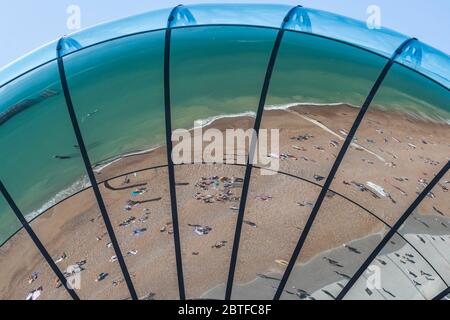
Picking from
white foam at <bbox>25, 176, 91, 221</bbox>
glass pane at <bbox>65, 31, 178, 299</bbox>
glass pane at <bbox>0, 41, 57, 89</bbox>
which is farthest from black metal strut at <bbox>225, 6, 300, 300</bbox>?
glass pane at <bbox>0, 41, 57, 89</bbox>

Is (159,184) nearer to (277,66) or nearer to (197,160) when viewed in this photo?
(197,160)

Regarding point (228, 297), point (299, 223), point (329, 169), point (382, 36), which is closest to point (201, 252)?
point (228, 297)

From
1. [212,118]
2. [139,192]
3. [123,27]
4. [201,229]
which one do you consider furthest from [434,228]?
[123,27]

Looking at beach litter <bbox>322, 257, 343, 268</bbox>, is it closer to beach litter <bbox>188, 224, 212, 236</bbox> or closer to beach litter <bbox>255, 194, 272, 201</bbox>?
beach litter <bbox>255, 194, 272, 201</bbox>

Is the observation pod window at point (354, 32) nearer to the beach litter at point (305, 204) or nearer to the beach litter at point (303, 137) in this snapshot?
the beach litter at point (303, 137)

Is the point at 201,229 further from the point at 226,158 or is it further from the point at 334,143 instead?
the point at 334,143

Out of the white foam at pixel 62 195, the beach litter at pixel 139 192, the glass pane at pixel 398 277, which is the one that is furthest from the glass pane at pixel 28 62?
the glass pane at pixel 398 277
